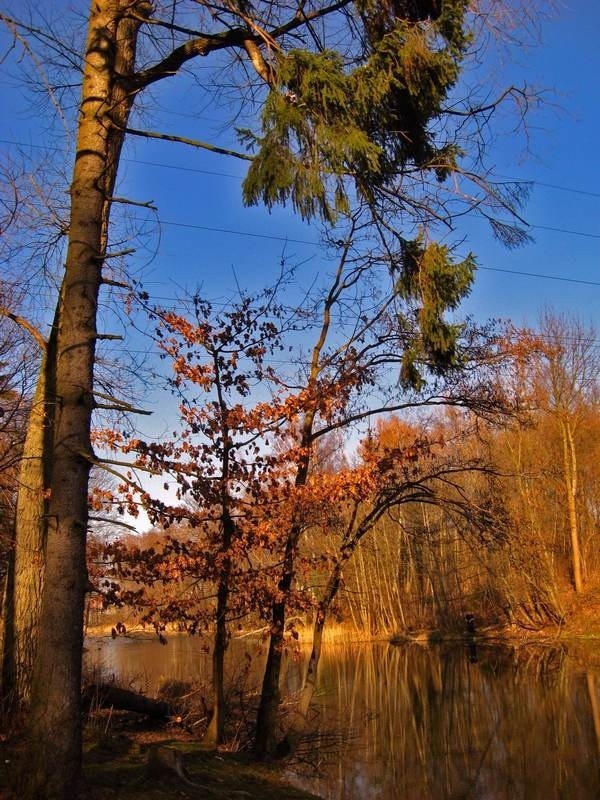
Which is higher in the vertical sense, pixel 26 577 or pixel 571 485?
pixel 571 485

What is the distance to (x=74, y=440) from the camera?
14.7 ft

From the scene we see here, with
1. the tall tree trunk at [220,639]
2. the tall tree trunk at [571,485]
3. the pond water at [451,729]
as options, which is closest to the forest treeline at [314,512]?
the tall tree trunk at [220,639]

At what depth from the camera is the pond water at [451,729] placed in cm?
896

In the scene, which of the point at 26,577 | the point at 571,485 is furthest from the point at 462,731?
the point at 571,485

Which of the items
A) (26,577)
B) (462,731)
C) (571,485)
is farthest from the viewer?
(571,485)

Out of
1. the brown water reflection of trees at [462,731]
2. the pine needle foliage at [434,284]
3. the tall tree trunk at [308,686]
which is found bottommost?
the brown water reflection of trees at [462,731]

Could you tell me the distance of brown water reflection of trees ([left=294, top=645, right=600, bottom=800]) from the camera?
8.93 meters

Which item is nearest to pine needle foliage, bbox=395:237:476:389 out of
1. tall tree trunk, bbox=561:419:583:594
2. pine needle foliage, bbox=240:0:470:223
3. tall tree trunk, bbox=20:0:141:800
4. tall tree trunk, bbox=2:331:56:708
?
pine needle foliage, bbox=240:0:470:223

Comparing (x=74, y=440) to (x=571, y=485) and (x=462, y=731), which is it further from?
(x=571, y=485)

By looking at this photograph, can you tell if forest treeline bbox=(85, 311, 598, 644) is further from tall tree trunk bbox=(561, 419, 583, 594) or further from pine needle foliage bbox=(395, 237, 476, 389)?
tall tree trunk bbox=(561, 419, 583, 594)

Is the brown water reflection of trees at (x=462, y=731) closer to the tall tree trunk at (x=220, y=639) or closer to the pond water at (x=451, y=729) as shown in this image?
the pond water at (x=451, y=729)

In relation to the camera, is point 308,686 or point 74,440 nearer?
point 74,440

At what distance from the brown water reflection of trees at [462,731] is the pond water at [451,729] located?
0.02m

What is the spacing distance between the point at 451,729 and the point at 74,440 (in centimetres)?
1104
